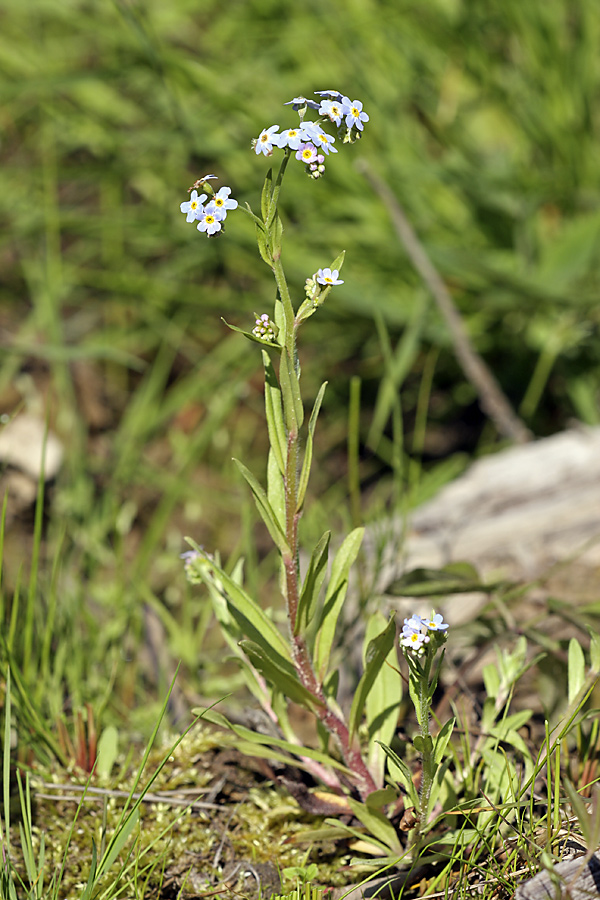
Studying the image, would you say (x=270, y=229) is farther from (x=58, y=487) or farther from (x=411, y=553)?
(x=58, y=487)

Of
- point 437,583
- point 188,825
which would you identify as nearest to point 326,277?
point 437,583

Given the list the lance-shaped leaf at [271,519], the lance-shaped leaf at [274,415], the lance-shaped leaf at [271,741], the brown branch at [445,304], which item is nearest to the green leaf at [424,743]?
the lance-shaped leaf at [271,741]

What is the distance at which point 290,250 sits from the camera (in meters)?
2.90

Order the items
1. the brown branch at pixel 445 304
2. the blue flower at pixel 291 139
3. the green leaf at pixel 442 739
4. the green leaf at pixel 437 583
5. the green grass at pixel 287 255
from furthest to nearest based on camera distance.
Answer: the green grass at pixel 287 255, the brown branch at pixel 445 304, the green leaf at pixel 437 583, the green leaf at pixel 442 739, the blue flower at pixel 291 139

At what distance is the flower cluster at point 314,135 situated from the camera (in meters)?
1.06

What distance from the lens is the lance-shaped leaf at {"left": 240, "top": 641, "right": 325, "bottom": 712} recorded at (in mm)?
1228

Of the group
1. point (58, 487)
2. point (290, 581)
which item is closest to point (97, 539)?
point (58, 487)

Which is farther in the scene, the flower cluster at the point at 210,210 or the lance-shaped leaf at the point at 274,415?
the lance-shaped leaf at the point at 274,415

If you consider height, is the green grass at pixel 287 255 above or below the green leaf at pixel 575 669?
above

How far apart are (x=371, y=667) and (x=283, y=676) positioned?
0.15 metres

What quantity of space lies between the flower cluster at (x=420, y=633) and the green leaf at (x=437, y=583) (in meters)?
0.58

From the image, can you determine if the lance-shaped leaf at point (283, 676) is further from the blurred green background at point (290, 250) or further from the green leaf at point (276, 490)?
the blurred green background at point (290, 250)

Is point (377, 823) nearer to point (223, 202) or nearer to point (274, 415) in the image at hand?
point (274, 415)

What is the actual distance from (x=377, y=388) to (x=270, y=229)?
215 cm
